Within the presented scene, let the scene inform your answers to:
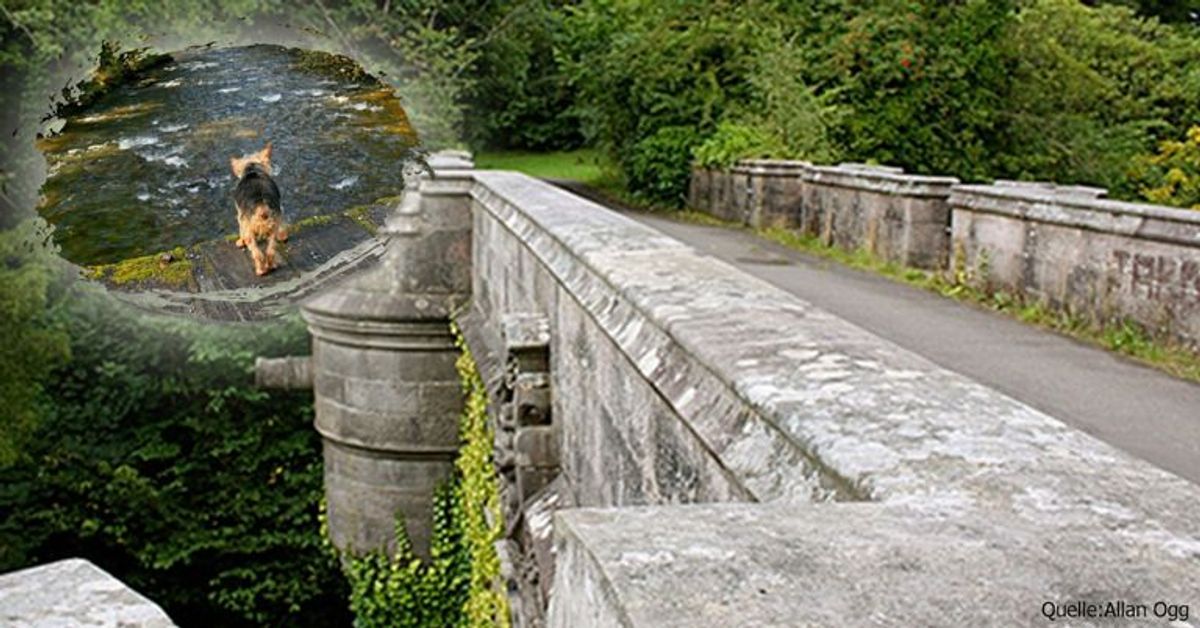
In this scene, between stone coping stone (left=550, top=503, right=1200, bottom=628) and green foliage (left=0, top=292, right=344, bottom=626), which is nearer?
stone coping stone (left=550, top=503, right=1200, bottom=628)

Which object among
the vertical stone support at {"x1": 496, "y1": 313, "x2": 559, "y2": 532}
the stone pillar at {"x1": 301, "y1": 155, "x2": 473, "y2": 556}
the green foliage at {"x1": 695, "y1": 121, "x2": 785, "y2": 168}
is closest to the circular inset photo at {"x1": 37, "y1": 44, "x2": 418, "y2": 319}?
the vertical stone support at {"x1": 496, "y1": 313, "x2": 559, "y2": 532}

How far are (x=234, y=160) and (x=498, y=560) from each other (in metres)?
5.03

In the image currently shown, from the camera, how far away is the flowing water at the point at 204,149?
8.11 ft

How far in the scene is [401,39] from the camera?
69.8 ft

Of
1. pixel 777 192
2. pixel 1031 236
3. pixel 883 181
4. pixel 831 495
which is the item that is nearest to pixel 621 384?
pixel 831 495

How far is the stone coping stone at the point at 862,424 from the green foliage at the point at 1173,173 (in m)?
15.8

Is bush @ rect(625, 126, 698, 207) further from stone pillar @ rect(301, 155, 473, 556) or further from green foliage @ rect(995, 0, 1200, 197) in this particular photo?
stone pillar @ rect(301, 155, 473, 556)

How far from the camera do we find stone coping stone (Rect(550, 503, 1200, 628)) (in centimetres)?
139

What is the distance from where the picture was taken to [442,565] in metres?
10.6

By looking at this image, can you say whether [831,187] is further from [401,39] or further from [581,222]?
[401,39]

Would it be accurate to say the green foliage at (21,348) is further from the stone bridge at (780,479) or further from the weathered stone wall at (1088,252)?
the stone bridge at (780,479)

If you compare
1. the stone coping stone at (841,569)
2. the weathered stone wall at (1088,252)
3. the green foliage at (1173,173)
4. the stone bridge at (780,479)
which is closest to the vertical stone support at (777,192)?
the weathered stone wall at (1088,252)

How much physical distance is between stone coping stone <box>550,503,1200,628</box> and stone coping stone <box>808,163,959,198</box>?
9723 mm

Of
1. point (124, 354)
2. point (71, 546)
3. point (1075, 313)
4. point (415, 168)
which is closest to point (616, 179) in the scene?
point (124, 354)
